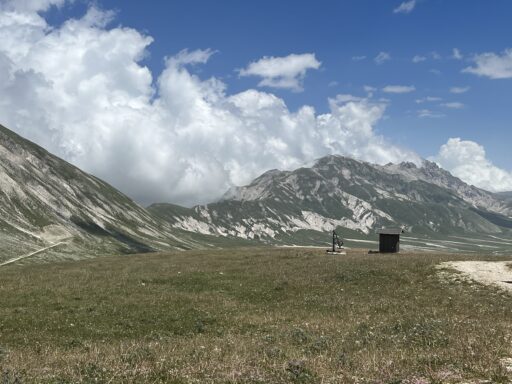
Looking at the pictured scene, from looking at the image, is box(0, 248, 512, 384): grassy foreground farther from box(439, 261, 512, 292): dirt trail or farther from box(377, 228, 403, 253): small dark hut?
box(377, 228, 403, 253): small dark hut

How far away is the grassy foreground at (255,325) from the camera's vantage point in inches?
461

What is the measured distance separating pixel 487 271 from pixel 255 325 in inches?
994

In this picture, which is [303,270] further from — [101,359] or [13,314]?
[101,359]

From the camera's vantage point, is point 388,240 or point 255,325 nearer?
point 255,325

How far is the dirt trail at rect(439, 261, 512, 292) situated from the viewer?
35.8 meters

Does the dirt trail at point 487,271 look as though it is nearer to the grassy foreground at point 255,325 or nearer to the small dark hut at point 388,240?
the grassy foreground at point 255,325

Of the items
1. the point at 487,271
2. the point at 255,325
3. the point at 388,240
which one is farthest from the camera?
the point at 388,240

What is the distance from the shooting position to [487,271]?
131ft

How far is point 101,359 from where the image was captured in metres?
14.1

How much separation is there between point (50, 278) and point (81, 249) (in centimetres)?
16424

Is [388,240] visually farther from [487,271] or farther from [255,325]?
[255,325]

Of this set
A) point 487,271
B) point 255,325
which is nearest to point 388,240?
point 487,271

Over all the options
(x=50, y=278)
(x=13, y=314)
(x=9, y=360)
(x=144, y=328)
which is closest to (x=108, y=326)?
(x=144, y=328)

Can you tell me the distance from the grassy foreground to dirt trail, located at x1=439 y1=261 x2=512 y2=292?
1619 mm
